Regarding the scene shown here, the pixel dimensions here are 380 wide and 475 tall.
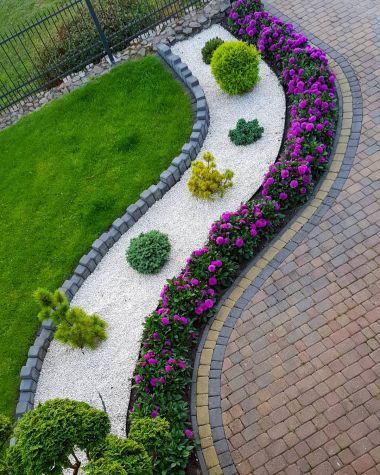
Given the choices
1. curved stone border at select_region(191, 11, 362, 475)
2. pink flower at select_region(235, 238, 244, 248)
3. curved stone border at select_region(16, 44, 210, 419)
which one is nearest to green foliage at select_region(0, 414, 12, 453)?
curved stone border at select_region(16, 44, 210, 419)

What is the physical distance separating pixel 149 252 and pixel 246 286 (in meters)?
1.72

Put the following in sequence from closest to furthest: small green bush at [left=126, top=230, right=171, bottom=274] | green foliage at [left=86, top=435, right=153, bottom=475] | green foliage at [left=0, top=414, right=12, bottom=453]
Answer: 1. green foliage at [left=86, top=435, right=153, bottom=475]
2. green foliage at [left=0, top=414, right=12, bottom=453]
3. small green bush at [left=126, top=230, right=171, bottom=274]

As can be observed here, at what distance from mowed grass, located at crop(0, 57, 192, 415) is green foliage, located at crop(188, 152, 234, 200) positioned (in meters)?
1.07

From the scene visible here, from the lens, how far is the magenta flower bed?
6863mm

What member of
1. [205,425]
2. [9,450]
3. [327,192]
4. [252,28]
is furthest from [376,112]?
[9,450]

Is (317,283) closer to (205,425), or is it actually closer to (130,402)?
(205,425)

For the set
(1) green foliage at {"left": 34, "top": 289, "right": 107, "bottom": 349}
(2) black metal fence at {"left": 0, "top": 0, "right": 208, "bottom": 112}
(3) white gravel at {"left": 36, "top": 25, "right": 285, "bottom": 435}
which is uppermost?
(2) black metal fence at {"left": 0, "top": 0, "right": 208, "bottom": 112}

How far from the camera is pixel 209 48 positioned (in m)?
12.1

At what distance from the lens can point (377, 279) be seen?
25.3ft

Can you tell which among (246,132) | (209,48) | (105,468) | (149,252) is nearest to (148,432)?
(105,468)

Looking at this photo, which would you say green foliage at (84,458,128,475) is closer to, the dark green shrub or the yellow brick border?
the yellow brick border

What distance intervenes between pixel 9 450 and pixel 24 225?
5.93 m

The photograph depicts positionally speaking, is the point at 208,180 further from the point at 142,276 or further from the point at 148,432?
the point at 148,432

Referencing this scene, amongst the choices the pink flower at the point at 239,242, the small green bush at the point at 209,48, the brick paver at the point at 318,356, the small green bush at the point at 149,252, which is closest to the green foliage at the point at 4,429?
the brick paver at the point at 318,356
